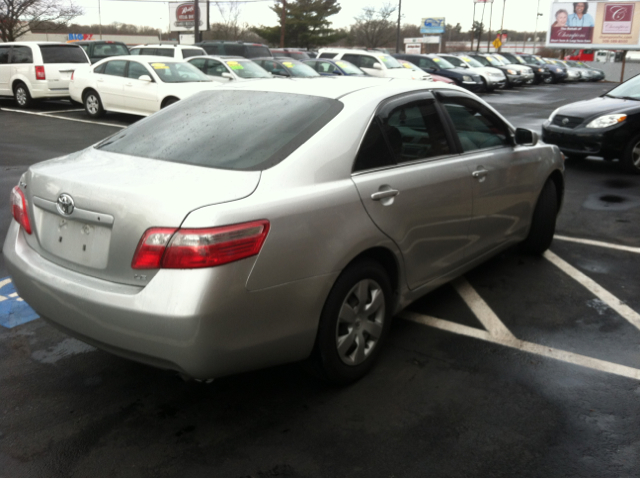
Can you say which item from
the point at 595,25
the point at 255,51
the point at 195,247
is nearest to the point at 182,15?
→ the point at 255,51

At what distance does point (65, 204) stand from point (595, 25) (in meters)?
51.8

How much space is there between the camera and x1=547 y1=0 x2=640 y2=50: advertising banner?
46.1 meters

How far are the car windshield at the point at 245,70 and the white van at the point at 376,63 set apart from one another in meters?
6.26

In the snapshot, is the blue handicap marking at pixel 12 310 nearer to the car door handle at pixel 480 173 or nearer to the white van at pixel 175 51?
the car door handle at pixel 480 173

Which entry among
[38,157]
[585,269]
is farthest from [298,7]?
[585,269]

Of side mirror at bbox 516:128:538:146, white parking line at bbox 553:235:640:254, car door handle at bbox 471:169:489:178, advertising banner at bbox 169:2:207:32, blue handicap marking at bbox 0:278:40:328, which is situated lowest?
blue handicap marking at bbox 0:278:40:328

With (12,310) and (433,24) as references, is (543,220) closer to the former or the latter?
(12,310)

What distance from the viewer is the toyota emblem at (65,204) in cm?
295

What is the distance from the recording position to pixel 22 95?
17.6 m

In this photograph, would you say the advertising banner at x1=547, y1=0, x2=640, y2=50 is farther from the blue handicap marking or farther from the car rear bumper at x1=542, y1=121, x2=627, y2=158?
the blue handicap marking

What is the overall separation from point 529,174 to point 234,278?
322 centimetres

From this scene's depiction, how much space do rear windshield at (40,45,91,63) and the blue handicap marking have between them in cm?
1405

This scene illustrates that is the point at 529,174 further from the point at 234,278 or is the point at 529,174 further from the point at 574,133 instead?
the point at 574,133

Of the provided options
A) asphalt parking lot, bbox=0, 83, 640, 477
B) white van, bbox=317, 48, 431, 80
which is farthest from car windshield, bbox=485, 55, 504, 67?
asphalt parking lot, bbox=0, 83, 640, 477
